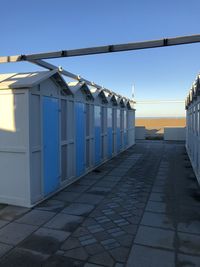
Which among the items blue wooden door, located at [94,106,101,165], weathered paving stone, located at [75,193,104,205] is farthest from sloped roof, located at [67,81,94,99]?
weathered paving stone, located at [75,193,104,205]

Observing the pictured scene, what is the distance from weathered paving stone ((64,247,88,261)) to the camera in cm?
316

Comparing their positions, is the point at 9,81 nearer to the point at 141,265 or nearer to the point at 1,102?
the point at 1,102

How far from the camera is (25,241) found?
3.55 m

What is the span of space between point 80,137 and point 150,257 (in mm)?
4918

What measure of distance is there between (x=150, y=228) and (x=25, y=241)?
76.2 inches

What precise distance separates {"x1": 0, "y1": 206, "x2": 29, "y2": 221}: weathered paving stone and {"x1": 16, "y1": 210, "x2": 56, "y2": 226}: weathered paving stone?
0.15m

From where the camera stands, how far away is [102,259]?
123 inches

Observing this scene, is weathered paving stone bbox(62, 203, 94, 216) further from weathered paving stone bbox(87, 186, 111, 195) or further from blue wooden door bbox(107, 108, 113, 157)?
blue wooden door bbox(107, 108, 113, 157)

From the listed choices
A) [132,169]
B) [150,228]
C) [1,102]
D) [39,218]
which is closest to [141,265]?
[150,228]

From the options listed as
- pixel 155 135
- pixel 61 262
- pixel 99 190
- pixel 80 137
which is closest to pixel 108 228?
pixel 61 262

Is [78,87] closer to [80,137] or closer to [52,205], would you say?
[80,137]

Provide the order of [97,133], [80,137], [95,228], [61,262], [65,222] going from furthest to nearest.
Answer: [97,133] → [80,137] → [65,222] → [95,228] → [61,262]

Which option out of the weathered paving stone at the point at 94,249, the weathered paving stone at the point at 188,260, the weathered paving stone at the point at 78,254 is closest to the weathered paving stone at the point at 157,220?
the weathered paving stone at the point at 188,260

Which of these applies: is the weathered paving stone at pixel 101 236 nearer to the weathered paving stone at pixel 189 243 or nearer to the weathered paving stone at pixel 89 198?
the weathered paving stone at pixel 189 243
